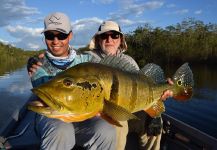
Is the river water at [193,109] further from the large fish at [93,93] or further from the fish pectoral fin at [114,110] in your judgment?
the fish pectoral fin at [114,110]

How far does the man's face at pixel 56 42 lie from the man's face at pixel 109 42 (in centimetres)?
113

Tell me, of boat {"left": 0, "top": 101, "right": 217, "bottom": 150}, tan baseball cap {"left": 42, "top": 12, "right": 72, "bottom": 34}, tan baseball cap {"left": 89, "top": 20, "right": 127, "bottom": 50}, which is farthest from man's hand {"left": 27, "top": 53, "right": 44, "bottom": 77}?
tan baseball cap {"left": 89, "top": 20, "right": 127, "bottom": 50}

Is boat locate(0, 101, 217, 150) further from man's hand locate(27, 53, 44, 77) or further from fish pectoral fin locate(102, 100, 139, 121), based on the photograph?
fish pectoral fin locate(102, 100, 139, 121)

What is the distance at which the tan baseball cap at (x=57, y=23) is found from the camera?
4.27m

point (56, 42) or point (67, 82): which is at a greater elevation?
point (56, 42)

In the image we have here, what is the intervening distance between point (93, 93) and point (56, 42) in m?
1.60

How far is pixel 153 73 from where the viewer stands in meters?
4.01

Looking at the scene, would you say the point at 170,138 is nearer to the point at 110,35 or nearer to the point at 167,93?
the point at 167,93

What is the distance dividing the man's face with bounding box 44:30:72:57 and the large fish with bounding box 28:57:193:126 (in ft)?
3.65

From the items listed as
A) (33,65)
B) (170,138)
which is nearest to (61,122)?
(33,65)

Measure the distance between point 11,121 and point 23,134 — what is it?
37.2 inches

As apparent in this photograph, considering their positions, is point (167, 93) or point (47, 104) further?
point (167, 93)

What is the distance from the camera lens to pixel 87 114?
9.74 ft

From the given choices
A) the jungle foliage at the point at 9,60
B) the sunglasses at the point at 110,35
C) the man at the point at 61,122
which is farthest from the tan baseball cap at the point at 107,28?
the jungle foliage at the point at 9,60
